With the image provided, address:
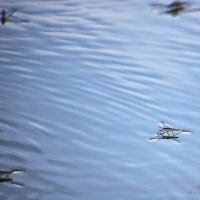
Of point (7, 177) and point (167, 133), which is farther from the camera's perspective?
point (167, 133)

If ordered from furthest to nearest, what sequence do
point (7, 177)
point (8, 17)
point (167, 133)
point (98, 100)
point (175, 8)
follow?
1. point (175, 8)
2. point (8, 17)
3. point (98, 100)
4. point (167, 133)
5. point (7, 177)

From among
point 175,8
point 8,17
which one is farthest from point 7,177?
point 175,8

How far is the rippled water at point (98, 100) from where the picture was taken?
484 cm

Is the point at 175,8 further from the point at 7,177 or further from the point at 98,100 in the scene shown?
the point at 7,177

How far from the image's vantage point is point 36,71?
22.0 feet

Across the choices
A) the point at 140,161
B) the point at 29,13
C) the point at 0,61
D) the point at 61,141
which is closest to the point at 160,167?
the point at 140,161

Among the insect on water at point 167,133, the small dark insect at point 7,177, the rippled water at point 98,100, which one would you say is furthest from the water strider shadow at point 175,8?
the small dark insect at point 7,177

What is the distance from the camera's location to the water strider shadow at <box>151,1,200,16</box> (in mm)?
8680

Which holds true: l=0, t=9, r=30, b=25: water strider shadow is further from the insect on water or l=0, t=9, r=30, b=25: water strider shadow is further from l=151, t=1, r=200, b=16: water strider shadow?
the insect on water

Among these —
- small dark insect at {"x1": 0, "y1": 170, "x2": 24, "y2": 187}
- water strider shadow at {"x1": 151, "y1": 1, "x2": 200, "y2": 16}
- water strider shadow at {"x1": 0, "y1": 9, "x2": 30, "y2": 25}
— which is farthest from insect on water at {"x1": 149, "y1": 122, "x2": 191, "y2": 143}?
water strider shadow at {"x1": 151, "y1": 1, "x2": 200, "y2": 16}

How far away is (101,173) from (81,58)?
243 cm

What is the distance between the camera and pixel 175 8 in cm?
877

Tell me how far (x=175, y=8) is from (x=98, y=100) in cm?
313

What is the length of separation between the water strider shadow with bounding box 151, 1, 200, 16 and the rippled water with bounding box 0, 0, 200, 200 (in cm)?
17
